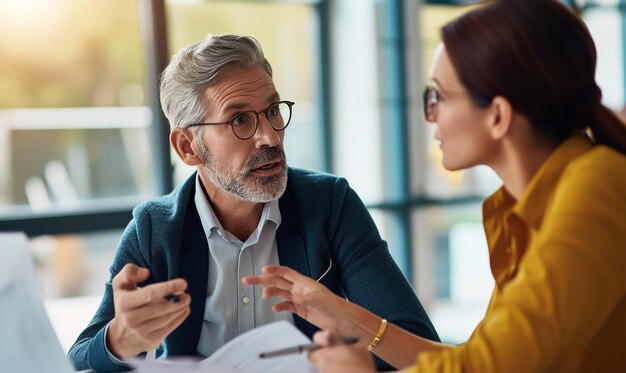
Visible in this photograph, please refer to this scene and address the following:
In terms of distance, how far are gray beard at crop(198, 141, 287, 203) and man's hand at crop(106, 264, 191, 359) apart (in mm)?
461

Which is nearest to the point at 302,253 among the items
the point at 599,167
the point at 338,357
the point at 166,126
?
the point at 338,357

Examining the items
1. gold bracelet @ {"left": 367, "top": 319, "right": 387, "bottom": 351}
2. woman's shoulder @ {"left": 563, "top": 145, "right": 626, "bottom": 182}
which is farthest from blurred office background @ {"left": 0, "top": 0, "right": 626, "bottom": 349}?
woman's shoulder @ {"left": 563, "top": 145, "right": 626, "bottom": 182}

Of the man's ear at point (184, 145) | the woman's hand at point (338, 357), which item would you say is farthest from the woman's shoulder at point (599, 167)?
the man's ear at point (184, 145)

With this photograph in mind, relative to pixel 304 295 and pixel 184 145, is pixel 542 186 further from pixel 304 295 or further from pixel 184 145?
pixel 184 145

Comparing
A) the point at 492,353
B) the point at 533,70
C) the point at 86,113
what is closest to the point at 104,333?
the point at 492,353

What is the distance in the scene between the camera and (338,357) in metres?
1.14

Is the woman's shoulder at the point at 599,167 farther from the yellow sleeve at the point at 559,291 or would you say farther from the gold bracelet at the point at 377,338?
the gold bracelet at the point at 377,338

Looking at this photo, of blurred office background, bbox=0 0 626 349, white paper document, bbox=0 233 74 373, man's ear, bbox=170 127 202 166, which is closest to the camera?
white paper document, bbox=0 233 74 373

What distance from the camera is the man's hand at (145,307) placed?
4.53 feet

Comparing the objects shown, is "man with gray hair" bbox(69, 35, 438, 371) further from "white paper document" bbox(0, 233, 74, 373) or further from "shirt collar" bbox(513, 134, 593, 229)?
"shirt collar" bbox(513, 134, 593, 229)

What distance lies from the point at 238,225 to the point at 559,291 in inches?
40.0

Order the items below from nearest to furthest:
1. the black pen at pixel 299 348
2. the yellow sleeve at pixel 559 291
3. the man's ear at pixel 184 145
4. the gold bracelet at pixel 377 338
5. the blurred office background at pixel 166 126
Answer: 1. the yellow sleeve at pixel 559 291
2. the black pen at pixel 299 348
3. the gold bracelet at pixel 377 338
4. the man's ear at pixel 184 145
5. the blurred office background at pixel 166 126

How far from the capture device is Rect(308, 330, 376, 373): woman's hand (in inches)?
44.4

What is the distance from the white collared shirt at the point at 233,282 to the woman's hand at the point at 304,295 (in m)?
0.32
